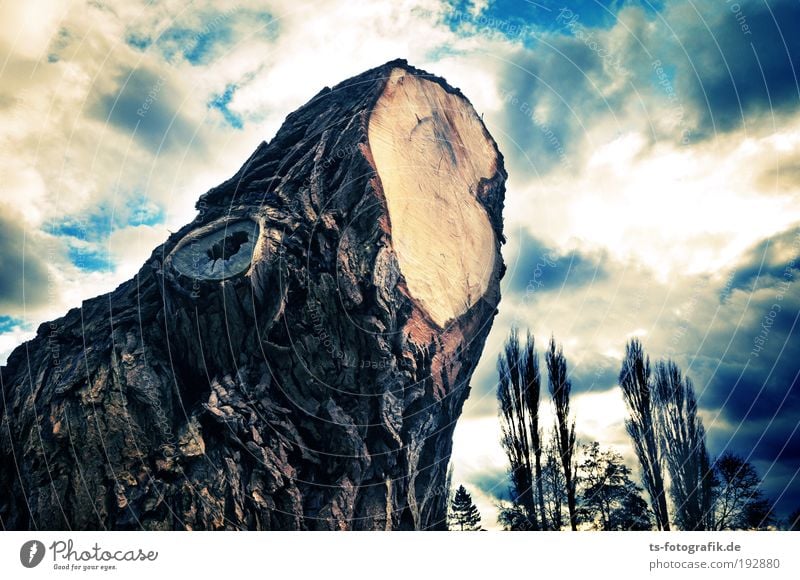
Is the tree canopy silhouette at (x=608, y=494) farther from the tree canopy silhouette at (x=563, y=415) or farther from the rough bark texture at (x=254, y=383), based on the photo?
the rough bark texture at (x=254, y=383)

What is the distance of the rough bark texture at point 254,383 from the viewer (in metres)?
9.23

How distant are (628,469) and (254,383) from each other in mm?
11048

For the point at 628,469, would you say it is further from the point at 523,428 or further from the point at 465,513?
the point at 465,513

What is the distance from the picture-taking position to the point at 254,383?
10133 mm

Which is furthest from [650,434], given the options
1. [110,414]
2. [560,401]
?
[110,414]

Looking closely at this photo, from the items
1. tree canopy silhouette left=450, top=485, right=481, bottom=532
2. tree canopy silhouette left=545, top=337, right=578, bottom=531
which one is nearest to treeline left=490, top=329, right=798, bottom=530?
tree canopy silhouette left=545, top=337, right=578, bottom=531

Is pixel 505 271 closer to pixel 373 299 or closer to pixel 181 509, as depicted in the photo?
pixel 373 299

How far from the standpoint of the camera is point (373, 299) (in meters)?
10.4

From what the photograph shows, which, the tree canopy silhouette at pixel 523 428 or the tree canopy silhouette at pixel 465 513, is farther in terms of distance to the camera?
the tree canopy silhouette at pixel 465 513

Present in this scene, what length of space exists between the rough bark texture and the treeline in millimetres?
2171

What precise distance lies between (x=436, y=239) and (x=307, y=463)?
5095mm
